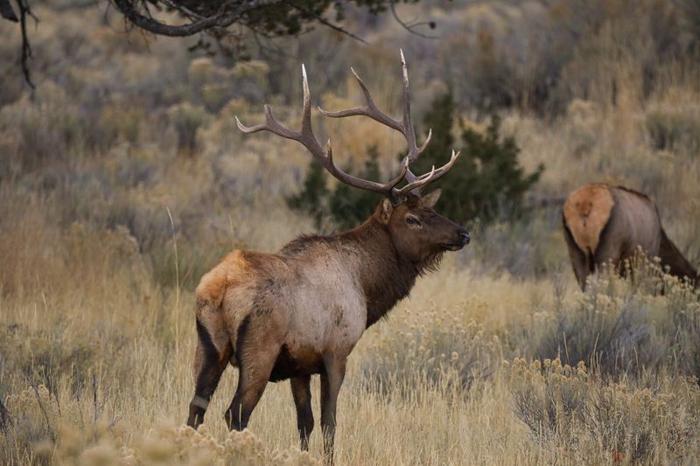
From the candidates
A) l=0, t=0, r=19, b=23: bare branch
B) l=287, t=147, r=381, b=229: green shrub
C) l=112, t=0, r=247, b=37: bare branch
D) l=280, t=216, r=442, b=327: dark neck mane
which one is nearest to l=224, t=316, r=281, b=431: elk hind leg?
l=280, t=216, r=442, b=327: dark neck mane

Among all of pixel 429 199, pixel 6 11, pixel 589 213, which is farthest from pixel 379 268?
pixel 589 213

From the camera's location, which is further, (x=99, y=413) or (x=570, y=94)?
(x=570, y=94)

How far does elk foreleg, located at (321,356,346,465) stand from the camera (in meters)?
5.88

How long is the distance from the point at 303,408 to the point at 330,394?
12.8 inches

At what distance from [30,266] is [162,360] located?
82.6 inches

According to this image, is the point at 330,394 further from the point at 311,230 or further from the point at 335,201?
the point at 335,201

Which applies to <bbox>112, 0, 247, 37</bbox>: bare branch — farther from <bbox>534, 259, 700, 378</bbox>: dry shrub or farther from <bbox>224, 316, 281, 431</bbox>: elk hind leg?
<bbox>534, 259, 700, 378</bbox>: dry shrub

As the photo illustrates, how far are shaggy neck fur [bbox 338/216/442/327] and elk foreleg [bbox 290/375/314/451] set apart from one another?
1.88 ft

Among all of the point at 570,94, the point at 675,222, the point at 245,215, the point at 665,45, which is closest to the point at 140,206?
the point at 245,215

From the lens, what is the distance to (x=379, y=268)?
6.62 metres

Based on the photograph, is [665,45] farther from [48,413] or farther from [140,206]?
[48,413]

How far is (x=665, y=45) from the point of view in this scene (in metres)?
20.1

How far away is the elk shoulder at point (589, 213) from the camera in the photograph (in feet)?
35.7

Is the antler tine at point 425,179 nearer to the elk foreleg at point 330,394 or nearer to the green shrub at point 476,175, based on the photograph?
the elk foreleg at point 330,394
